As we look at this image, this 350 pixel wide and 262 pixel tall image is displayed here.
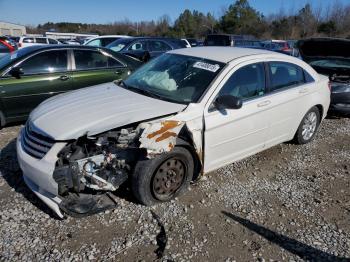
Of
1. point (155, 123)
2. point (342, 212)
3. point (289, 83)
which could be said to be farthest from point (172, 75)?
point (342, 212)

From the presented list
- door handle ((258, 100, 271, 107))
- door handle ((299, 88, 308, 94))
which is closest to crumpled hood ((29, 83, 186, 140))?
door handle ((258, 100, 271, 107))

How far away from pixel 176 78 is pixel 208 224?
1.79 metres

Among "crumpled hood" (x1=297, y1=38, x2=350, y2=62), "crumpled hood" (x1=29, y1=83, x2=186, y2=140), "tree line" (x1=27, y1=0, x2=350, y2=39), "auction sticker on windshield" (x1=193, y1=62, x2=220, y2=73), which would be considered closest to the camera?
"crumpled hood" (x1=29, y1=83, x2=186, y2=140)

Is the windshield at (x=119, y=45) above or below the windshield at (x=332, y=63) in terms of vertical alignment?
above

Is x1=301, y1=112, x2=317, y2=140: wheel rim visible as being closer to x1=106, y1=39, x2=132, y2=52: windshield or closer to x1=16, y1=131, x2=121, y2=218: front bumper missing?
x1=16, y1=131, x2=121, y2=218: front bumper missing

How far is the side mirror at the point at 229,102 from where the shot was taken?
359cm

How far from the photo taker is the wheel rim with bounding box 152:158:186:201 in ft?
11.5

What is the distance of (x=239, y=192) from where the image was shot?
4012 millimetres

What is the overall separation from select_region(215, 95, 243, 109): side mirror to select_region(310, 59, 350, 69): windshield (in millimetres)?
5183

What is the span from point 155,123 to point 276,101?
192 cm

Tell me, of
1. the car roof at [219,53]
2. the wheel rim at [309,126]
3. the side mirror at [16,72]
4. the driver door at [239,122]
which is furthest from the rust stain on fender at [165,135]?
the side mirror at [16,72]

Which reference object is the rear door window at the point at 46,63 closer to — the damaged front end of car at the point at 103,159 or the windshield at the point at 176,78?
the windshield at the point at 176,78

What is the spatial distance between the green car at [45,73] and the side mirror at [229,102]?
134 inches

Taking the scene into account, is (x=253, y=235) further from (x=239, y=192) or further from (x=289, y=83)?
(x=289, y=83)
